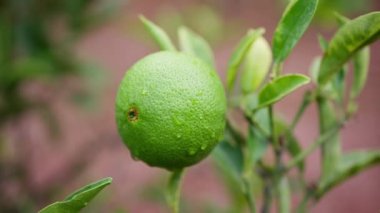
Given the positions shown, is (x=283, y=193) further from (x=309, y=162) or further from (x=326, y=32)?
(x=326, y=32)

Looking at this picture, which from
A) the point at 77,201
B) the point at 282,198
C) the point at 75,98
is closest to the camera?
the point at 77,201

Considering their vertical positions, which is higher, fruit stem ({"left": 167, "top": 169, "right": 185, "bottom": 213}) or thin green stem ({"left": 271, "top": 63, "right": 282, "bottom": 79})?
thin green stem ({"left": 271, "top": 63, "right": 282, "bottom": 79})

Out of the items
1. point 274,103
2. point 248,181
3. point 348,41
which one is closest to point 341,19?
point 348,41

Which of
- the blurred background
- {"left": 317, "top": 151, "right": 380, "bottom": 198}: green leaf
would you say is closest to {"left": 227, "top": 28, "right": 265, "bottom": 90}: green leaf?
{"left": 317, "top": 151, "right": 380, "bottom": 198}: green leaf

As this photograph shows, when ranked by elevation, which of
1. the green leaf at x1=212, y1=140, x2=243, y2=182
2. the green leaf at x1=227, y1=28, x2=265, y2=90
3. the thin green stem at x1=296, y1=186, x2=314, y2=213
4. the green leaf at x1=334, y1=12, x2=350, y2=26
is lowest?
the thin green stem at x1=296, y1=186, x2=314, y2=213

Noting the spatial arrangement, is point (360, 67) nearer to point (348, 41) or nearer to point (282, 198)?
point (348, 41)

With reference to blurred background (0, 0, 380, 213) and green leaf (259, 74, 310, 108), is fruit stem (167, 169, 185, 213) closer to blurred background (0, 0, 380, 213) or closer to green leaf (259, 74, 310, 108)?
green leaf (259, 74, 310, 108)

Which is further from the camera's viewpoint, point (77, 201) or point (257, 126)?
point (257, 126)
